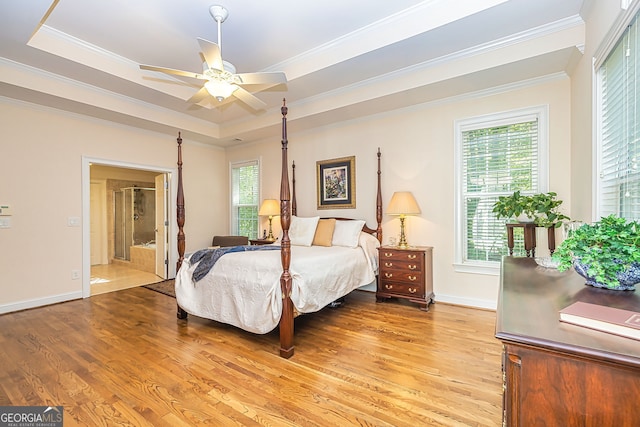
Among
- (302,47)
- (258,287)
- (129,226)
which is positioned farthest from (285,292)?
(129,226)

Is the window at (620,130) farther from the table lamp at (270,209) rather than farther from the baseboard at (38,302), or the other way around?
the baseboard at (38,302)

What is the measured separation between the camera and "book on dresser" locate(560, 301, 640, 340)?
0.77 metres

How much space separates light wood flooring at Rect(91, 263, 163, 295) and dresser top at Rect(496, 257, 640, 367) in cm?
528

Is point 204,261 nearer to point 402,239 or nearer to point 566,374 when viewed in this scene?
point 402,239

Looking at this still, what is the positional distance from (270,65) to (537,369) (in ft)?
12.4

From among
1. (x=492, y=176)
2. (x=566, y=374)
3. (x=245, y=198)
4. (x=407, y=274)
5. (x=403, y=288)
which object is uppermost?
(x=492, y=176)

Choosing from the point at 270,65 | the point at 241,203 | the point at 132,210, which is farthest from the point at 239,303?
the point at 132,210

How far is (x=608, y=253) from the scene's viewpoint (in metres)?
1.13

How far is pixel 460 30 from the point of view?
2.66 m

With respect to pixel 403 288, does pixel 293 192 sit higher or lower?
higher

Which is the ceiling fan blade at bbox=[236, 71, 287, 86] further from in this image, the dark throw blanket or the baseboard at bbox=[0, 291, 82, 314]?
the baseboard at bbox=[0, 291, 82, 314]

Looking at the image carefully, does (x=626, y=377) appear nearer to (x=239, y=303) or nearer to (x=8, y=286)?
(x=239, y=303)

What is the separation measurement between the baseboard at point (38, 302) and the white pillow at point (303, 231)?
3.08 metres

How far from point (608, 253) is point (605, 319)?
454mm
